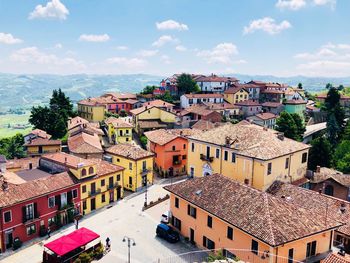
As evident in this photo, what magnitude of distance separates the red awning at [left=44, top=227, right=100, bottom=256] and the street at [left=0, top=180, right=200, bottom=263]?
7.96 feet

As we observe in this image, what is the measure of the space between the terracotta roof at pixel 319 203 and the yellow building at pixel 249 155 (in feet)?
11.0

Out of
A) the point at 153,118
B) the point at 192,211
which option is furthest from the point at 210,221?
the point at 153,118

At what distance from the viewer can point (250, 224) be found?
84.5 feet

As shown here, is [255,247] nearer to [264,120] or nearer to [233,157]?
[233,157]

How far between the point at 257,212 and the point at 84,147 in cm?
3750

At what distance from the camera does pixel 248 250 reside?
2569 centimetres

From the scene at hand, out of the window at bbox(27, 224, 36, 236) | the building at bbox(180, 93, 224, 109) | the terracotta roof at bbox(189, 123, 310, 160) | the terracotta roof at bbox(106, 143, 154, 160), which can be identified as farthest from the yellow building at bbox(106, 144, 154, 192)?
the building at bbox(180, 93, 224, 109)

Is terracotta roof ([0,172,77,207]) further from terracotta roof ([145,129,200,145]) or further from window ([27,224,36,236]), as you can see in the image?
terracotta roof ([145,129,200,145])

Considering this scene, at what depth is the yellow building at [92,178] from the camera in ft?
134

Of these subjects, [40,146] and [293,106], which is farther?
[293,106]

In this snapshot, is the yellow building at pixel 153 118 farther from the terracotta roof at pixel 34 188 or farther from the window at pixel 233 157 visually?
the terracotta roof at pixel 34 188

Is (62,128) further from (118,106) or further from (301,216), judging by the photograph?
(301,216)

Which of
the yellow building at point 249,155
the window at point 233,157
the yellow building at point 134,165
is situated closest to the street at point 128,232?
the yellow building at point 134,165

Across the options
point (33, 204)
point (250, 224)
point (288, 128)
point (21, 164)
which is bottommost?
point (33, 204)
